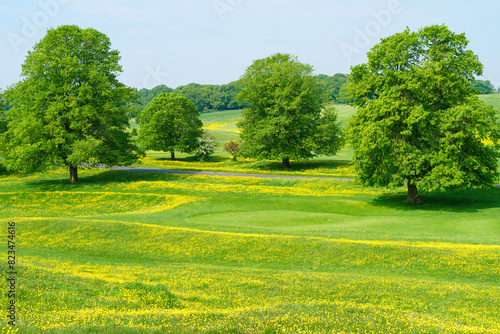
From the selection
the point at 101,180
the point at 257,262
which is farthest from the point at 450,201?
the point at 101,180

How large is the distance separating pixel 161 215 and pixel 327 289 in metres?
20.8

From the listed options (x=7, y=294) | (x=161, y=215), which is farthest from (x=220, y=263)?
(x=161, y=215)

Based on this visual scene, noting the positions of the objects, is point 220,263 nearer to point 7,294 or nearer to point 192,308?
point 192,308

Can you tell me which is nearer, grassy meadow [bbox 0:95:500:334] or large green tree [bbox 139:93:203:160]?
grassy meadow [bbox 0:95:500:334]

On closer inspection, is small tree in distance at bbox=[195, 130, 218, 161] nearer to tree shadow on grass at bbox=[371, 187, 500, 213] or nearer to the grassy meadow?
the grassy meadow

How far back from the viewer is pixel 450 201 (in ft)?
118

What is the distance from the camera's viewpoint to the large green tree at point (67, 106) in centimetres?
4166

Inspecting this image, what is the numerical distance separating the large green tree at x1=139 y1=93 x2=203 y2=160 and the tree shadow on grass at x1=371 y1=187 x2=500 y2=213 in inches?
1717

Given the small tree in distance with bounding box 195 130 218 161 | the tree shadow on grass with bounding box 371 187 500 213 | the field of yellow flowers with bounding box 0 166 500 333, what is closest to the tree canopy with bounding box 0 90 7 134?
the field of yellow flowers with bounding box 0 166 500 333

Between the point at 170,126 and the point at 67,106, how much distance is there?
3185 centimetres

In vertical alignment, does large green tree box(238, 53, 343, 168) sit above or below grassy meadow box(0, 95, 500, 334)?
above

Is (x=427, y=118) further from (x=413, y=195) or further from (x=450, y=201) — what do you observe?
(x=450, y=201)

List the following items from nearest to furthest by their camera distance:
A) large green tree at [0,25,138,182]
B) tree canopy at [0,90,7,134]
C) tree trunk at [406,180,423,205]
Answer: tree trunk at [406,180,423,205], large green tree at [0,25,138,182], tree canopy at [0,90,7,134]

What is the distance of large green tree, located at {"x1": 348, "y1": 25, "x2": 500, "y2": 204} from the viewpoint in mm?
31312
